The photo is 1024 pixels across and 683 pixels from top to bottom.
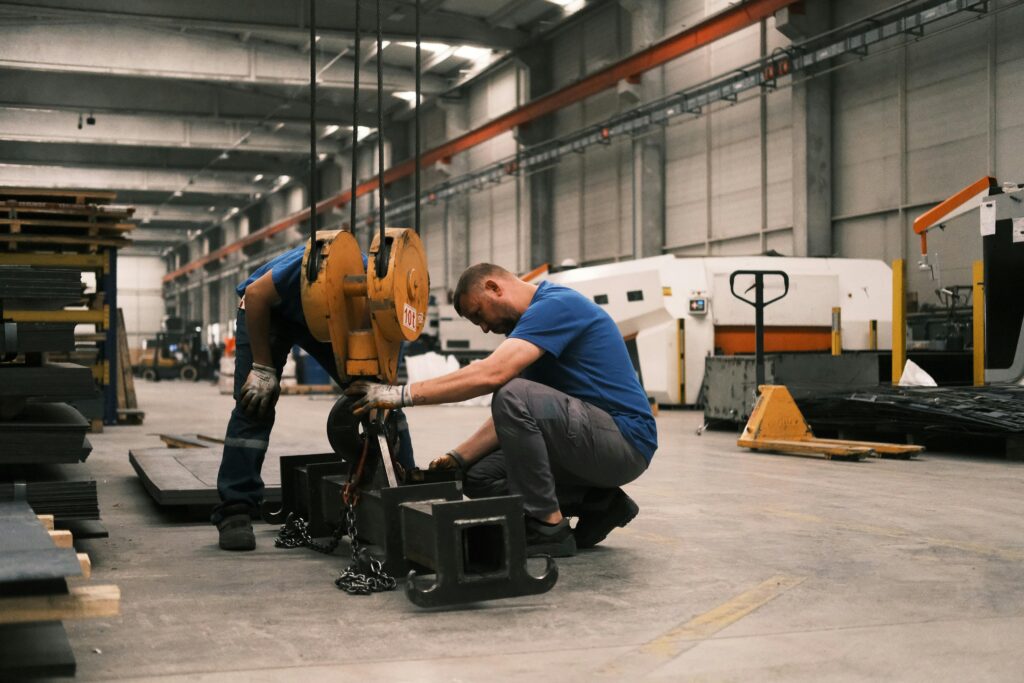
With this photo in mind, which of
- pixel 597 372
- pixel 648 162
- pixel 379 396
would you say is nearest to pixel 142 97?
pixel 648 162

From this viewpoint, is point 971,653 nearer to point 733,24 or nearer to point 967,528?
point 967,528

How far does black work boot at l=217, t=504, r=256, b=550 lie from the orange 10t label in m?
1.10

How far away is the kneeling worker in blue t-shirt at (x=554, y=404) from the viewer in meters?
3.14

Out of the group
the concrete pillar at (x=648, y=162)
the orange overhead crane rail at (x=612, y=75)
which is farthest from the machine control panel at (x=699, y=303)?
the concrete pillar at (x=648, y=162)

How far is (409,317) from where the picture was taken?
2.95m

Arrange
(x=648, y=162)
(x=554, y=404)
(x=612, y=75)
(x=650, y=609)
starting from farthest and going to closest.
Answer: (x=648, y=162) < (x=612, y=75) < (x=554, y=404) < (x=650, y=609)

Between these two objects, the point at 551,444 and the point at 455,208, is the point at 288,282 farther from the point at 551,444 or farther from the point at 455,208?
the point at 455,208

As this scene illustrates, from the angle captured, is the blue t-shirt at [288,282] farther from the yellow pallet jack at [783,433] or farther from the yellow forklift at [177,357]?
the yellow forklift at [177,357]

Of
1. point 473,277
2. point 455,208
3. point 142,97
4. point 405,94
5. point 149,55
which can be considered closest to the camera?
point 473,277

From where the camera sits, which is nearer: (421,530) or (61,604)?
(61,604)

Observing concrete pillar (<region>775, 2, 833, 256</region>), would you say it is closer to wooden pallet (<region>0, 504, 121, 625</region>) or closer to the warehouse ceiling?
the warehouse ceiling

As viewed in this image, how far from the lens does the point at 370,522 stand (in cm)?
310

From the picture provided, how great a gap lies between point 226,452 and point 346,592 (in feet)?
3.27

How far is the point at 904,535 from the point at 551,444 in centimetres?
149
